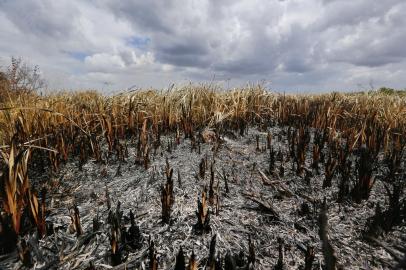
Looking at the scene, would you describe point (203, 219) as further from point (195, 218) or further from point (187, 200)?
point (187, 200)

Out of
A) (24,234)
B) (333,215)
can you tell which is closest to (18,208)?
(24,234)

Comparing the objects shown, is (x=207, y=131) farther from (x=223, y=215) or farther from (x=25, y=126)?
(x=25, y=126)

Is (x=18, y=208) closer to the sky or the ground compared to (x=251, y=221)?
closer to the sky

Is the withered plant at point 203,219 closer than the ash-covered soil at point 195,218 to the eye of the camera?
No

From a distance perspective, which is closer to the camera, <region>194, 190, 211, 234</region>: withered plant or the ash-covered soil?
the ash-covered soil

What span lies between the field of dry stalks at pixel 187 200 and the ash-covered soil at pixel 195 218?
11 millimetres

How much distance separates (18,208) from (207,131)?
2.79m

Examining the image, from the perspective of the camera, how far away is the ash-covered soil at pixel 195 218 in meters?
2.17

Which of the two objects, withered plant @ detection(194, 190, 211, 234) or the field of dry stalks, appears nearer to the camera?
the field of dry stalks

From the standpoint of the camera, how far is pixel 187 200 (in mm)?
2734

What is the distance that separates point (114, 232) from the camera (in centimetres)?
205

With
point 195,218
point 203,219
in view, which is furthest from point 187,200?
point 203,219

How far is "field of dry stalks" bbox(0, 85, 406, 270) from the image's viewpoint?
211 cm

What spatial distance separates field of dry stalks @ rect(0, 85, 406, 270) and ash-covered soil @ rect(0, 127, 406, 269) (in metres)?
0.01
